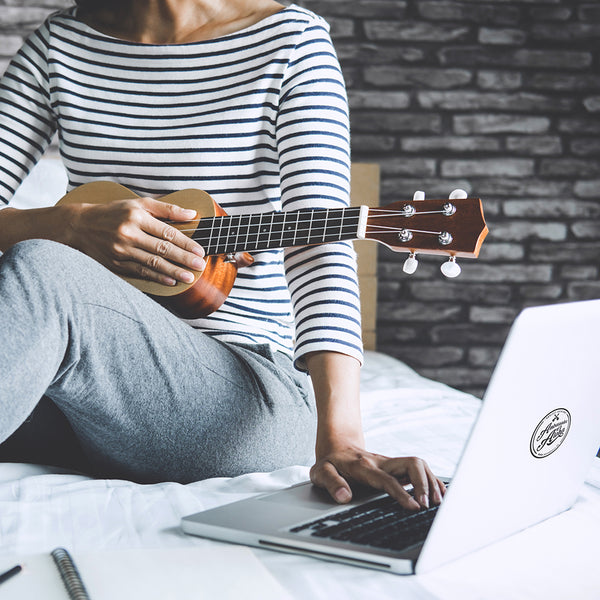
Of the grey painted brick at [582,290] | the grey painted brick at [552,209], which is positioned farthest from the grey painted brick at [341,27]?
the grey painted brick at [582,290]

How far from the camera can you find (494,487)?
540 millimetres

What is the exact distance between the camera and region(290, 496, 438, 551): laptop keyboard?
0.56 metres

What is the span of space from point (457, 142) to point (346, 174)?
1.50 m

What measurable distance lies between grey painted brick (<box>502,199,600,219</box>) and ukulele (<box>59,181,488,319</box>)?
5.29 feet

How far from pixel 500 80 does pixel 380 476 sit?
200 centimetres

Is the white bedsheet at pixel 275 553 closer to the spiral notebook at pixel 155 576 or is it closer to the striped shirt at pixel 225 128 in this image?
the spiral notebook at pixel 155 576

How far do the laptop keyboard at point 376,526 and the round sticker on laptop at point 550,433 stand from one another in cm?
11

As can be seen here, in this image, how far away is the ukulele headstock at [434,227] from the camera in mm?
821

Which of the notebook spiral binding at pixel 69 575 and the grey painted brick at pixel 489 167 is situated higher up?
the grey painted brick at pixel 489 167

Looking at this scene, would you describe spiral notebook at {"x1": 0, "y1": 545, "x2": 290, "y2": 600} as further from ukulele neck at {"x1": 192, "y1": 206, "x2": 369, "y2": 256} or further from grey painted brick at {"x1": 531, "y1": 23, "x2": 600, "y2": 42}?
grey painted brick at {"x1": 531, "y1": 23, "x2": 600, "y2": 42}

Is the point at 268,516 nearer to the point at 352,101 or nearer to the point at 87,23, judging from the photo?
the point at 87,23

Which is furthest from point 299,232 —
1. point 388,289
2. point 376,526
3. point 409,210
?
point 388,289

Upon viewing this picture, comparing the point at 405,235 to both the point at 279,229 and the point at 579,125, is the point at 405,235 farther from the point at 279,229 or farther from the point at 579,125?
the point at 579,125

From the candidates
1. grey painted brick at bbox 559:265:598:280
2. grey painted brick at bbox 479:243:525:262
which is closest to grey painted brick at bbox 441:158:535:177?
grey painted brick at bbox 479:243:525:262
